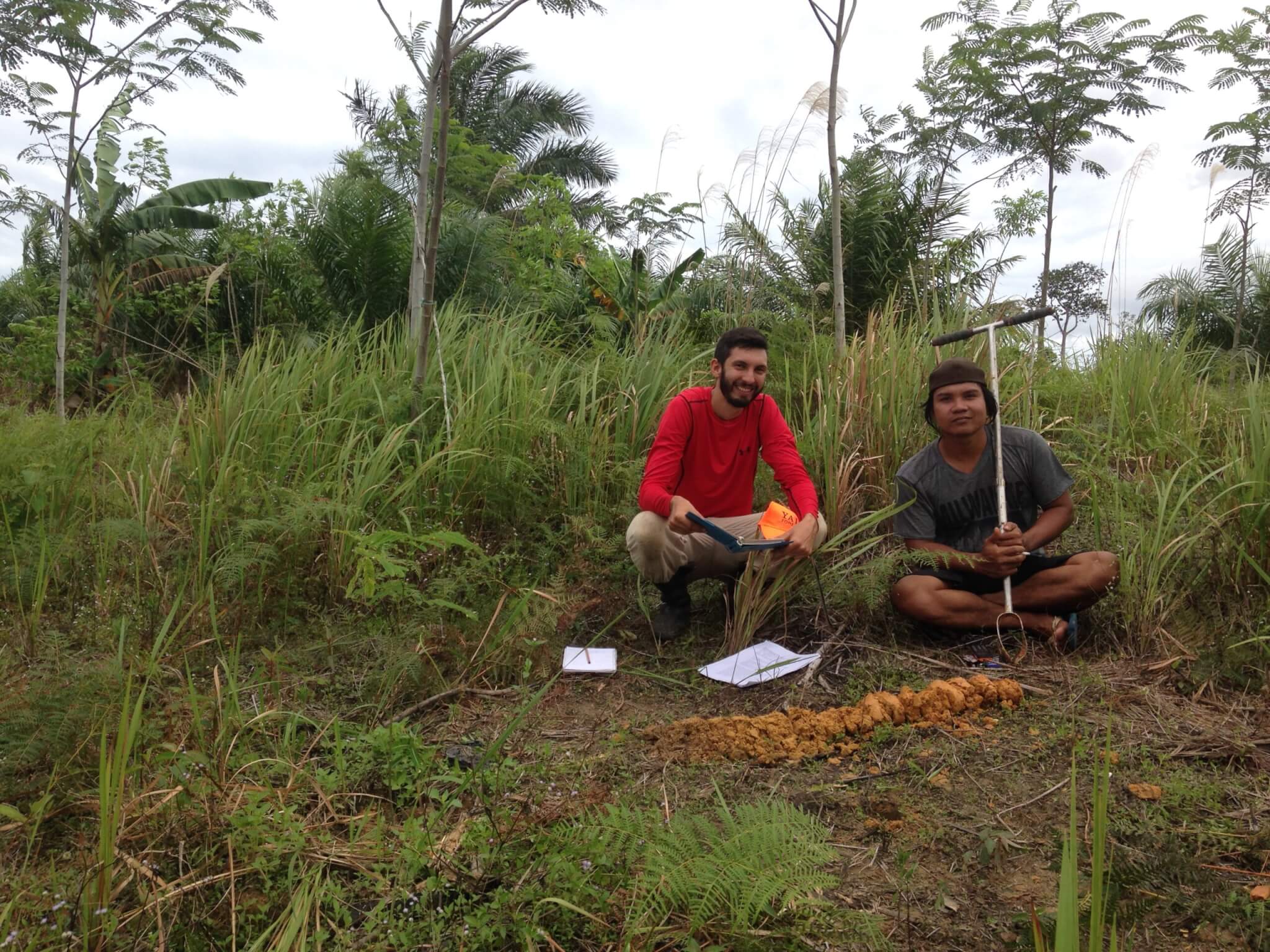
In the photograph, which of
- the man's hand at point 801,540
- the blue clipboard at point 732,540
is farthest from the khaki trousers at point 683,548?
the blue clipboard at point 732,540

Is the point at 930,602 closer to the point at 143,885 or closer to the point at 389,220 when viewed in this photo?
the point at 143,885

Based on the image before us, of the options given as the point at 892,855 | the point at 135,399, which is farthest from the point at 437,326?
the point at 892,855

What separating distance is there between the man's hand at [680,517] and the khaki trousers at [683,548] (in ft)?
0.22

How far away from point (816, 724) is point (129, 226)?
9.87m

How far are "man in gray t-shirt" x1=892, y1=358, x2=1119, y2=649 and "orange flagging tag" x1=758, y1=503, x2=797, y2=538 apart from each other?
443 mm

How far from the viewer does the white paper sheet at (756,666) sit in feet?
10.7

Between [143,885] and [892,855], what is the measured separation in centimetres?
166

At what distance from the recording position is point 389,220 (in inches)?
311

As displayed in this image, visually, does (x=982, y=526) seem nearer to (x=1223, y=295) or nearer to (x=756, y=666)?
(x=756, y=666)

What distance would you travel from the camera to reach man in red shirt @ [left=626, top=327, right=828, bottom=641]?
3607 mm

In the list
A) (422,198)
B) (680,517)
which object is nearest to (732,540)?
(680,517)

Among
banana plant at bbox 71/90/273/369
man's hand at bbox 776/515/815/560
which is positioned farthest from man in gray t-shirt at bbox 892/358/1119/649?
banana plant at bbox 71/90/273/369

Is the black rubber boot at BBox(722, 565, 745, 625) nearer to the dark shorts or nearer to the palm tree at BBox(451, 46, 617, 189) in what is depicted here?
the dark shorts

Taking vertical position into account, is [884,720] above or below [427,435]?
below
